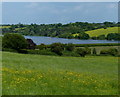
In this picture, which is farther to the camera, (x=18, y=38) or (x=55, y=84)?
(x=18, y=38)

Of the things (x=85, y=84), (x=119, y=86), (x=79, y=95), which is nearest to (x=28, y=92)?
(x=79, y=95)

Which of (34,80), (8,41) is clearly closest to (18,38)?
(8,41)

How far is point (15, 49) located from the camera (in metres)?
77.2

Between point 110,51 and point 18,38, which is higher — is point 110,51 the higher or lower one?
the lower one

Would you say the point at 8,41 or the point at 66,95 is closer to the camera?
the point at 66,95

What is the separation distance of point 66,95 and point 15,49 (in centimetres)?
6950

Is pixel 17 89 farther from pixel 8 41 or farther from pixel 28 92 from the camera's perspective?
pixel 8 41

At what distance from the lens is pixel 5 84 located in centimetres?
1001

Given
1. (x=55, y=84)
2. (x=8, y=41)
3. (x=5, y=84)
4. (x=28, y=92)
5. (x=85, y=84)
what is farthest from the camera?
(x=8, y=41)

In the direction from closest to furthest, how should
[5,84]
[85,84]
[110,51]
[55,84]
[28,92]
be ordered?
1. [28,92]
2. [5,84]
3. [55,84]
4. [85,84]
5. [110,51]

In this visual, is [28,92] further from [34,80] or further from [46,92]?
[34,80]

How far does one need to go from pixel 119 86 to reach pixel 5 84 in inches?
234

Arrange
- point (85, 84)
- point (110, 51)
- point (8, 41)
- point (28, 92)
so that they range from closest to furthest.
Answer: point (28, 92)
point (85, 84)
point (8, 41)
point (110, 51)

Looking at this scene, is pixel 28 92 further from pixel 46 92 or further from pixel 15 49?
pixel 15 49
